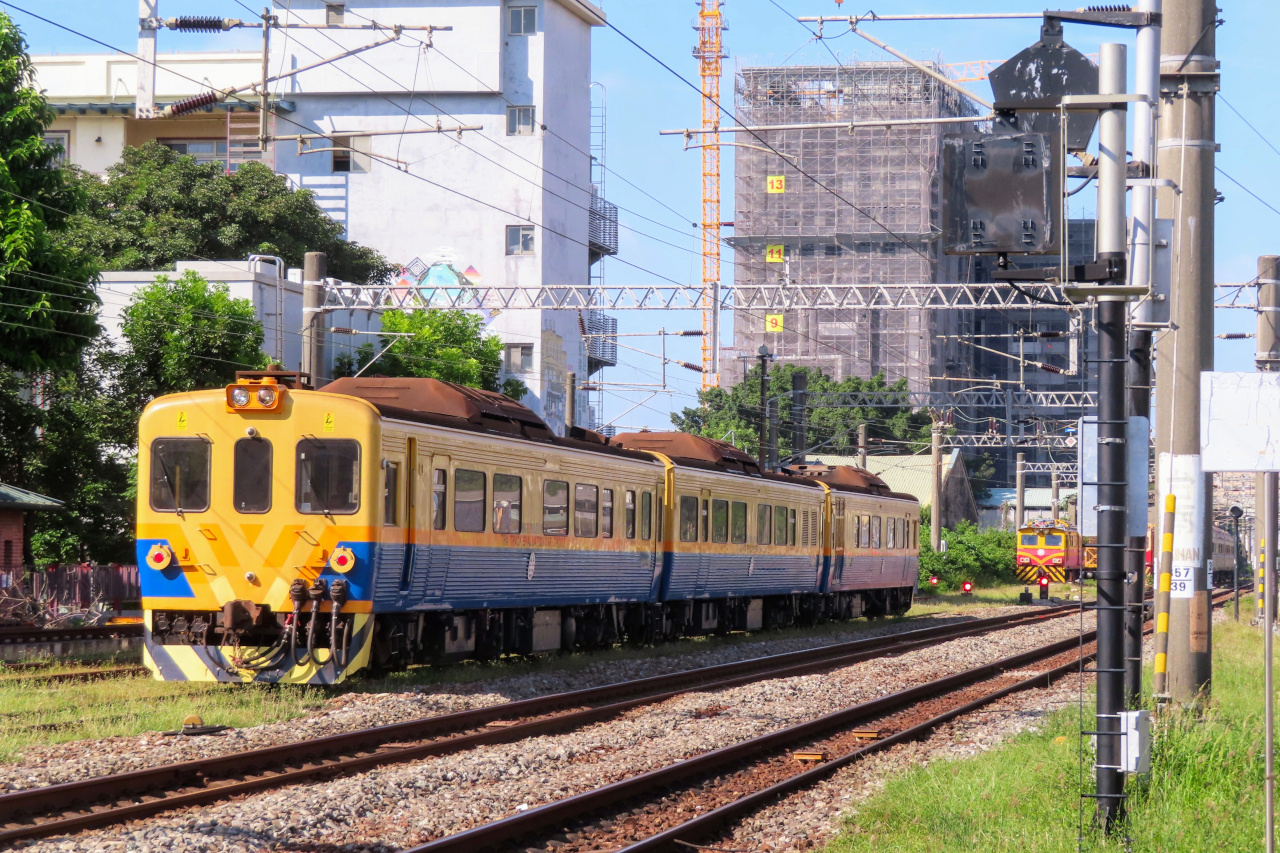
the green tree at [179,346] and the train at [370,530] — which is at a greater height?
the green tree at [179,346]

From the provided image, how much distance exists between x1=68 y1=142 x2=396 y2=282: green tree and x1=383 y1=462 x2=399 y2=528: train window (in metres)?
39.0

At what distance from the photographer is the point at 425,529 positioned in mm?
15781

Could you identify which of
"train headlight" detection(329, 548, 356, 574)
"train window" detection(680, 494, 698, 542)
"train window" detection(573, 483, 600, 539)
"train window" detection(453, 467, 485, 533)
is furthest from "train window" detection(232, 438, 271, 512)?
"train window" detection(680, 494, 698, 542)

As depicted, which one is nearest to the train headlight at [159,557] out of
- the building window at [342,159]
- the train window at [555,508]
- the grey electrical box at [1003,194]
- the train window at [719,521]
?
the train window at [555,508]

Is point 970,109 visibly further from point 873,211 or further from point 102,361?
point 102,361

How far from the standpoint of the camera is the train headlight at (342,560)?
14758 mm

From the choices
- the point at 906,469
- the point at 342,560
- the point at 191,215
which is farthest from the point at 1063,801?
the point at 906,469

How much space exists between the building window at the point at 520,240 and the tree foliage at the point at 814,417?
15893mm

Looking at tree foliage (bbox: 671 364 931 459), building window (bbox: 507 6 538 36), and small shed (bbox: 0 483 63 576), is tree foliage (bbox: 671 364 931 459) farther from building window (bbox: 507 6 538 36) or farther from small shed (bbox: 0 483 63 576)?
small shed (bbox: 0 483 63 576)

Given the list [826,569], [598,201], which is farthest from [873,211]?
[826,569]

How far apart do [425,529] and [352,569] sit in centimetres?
120

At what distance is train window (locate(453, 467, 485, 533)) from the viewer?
1641 centimetres

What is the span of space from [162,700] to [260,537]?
1.78 metres

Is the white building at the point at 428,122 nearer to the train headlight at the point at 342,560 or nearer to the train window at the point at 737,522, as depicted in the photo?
the train window at the point at 737,522
